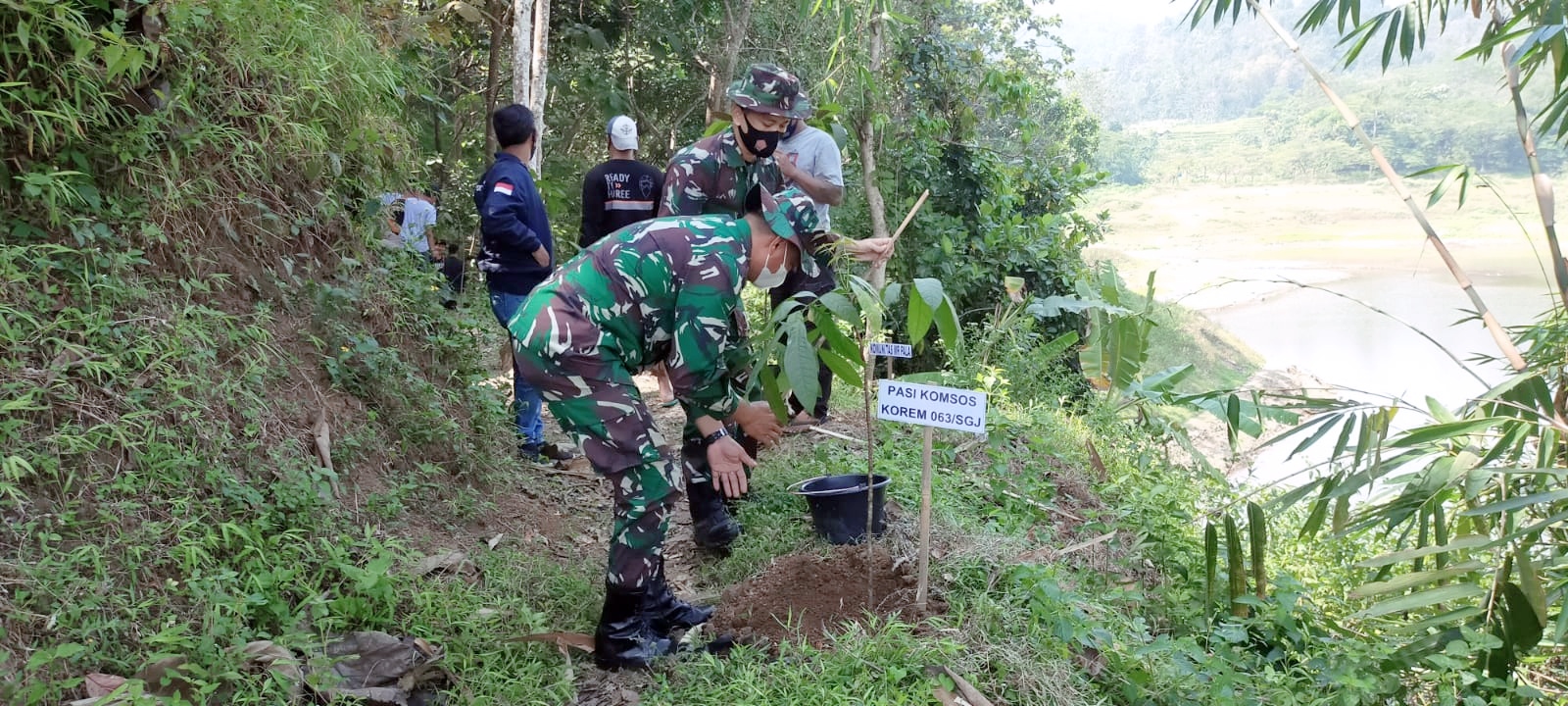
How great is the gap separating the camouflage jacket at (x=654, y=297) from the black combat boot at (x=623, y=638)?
26.4 inches

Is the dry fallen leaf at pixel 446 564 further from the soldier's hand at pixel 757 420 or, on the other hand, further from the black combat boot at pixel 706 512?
the soldier's hand at pixel 757 420

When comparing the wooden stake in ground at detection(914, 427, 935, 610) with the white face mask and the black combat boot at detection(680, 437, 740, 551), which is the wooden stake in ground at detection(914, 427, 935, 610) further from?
the black combat boot at detection(680, 437, 740, 551)

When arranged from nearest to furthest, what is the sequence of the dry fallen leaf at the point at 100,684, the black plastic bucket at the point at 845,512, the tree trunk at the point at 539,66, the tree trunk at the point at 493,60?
the dry fallen leaf at the point at 100,684, the black plastic bucket at the point at 845,512, the tree trunk at the point at 539,66, the tree trunk at the point at 493,60

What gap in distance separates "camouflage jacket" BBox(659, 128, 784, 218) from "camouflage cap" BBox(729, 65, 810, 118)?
0.79 ft

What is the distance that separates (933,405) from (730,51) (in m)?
6.85

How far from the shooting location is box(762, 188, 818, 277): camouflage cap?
2.59 m

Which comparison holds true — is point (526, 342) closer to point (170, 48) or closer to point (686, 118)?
point (170, 48)

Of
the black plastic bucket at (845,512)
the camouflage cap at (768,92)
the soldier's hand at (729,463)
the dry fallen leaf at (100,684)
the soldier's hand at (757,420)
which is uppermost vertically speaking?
the camouflage cap at (768,92)

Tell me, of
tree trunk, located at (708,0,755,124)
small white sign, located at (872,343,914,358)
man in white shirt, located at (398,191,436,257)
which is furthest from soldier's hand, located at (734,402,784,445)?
tree trunk, located at (708,0,755,124)

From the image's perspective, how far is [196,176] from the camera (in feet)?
11.4

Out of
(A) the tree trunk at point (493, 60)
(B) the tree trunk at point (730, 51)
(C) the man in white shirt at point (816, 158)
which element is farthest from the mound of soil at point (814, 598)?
(B) the tree trunk at point (730, 51)

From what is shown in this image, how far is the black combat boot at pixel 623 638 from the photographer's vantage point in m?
2.80

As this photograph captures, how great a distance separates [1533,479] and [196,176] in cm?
478

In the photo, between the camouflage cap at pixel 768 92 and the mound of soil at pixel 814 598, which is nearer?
the mound of soil at pixel 814 598
